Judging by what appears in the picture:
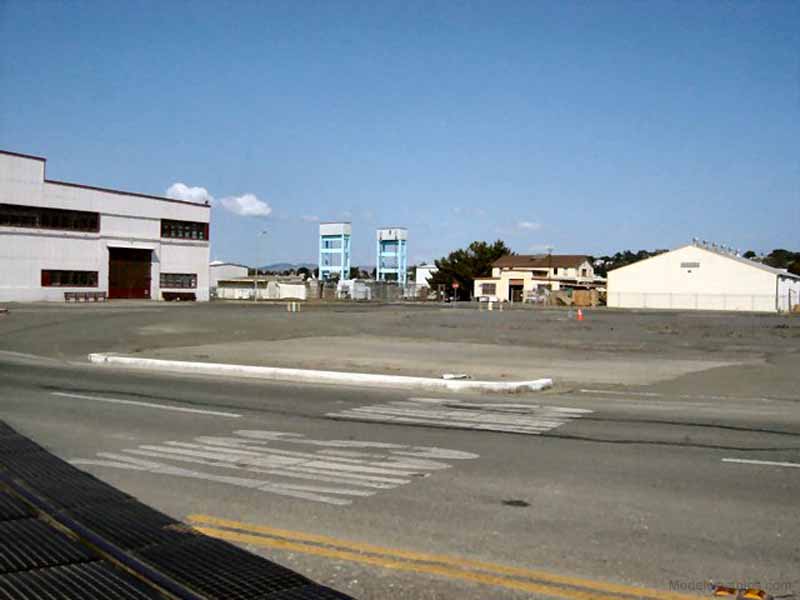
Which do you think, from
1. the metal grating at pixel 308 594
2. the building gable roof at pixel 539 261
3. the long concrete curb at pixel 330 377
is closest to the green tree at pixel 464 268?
the building gable roof at pixel 539 261

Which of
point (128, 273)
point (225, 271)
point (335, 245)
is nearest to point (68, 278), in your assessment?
point (128, 273)

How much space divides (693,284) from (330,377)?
7269 cm

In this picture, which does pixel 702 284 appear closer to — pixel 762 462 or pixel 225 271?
pixel 762 462

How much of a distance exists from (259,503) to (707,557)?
3.59 m

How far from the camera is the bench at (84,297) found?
63.0 metres

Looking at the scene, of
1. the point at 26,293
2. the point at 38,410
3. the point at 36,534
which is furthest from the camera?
the point at 26,293

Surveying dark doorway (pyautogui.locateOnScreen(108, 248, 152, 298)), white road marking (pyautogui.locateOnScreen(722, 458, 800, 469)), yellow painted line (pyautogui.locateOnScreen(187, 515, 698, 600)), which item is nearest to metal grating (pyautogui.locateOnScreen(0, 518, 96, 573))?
yellow painted line (pyautogui.locateOnScreen(187, 515, 698, 600))

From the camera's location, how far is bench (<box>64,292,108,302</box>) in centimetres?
6303

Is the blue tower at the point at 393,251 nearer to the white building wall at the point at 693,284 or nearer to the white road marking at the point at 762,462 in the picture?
the white building wall at the point at 693,284

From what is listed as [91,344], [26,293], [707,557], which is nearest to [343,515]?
[707,557]

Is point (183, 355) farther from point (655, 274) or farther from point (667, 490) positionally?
point (655, 274)

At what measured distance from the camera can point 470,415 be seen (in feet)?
39.1

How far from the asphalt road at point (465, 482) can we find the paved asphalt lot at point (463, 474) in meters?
0.03

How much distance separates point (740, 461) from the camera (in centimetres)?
854
